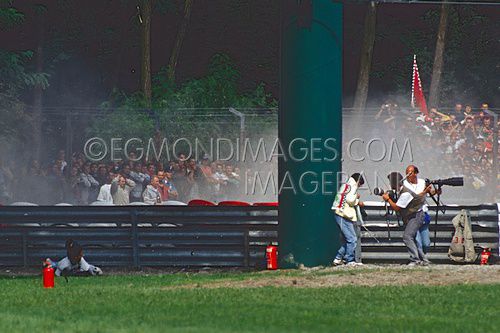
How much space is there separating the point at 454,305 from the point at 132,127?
1933cm

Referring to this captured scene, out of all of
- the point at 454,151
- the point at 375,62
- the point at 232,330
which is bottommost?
the point at 232,330

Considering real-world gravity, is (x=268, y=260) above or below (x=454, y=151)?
below

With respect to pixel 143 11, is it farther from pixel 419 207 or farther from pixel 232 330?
pixel 232 330

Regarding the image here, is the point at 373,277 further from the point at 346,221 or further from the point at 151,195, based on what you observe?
the point at 151,195

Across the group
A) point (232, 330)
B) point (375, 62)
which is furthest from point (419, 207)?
point (375, 62)

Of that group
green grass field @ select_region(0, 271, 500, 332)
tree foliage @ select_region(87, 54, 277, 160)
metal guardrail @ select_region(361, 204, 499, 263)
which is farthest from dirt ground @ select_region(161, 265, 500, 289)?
tree foliage @ select_region(87, 54, 277, 160)

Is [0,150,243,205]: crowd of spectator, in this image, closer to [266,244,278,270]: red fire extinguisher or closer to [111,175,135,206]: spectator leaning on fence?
[111,175,135,206]: spectator leaning on fence

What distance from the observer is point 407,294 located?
16609mm

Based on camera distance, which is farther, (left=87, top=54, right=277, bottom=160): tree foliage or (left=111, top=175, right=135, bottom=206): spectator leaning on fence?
(left=87, top=54, right=277, bottom=160): tree foliage

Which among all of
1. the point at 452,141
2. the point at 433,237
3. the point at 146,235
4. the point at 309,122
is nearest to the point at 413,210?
the point at 433,237

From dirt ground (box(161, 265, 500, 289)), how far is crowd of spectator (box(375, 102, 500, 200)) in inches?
430

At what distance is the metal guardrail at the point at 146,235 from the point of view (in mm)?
22234

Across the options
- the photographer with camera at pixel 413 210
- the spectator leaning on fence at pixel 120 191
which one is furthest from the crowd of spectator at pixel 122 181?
the photographer with camera at pixel 413 210

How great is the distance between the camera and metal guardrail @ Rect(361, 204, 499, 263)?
2197 centimetres
